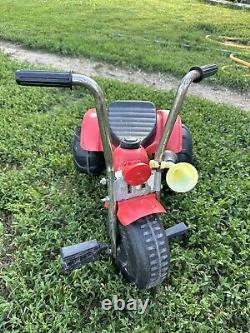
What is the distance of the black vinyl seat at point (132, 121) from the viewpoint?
2.48 m

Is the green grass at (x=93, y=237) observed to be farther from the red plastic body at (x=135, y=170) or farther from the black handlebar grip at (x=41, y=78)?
the black handlebar grip at (x=41, y=78)

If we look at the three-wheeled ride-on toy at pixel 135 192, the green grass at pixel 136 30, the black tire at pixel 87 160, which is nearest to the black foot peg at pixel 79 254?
the three-wheeled ride-on toy at pixel 135 192

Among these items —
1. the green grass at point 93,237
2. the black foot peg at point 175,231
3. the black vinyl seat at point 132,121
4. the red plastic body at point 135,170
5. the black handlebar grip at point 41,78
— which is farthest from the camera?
the black vinyl seat at point 132,121

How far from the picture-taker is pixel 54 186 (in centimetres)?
284

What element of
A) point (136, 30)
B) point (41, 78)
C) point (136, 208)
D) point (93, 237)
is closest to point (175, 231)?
point (136, 208)

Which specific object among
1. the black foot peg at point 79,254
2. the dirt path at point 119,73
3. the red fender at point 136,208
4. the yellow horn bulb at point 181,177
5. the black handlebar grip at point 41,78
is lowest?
the dirt path at point 119,73

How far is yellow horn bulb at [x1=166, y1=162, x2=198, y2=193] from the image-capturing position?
1802 mm

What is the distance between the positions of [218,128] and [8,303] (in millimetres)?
2343

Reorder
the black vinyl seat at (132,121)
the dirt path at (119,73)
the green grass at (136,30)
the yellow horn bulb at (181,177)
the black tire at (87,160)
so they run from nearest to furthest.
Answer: the yellow horn bulb at (181,177) → the black vinyl seat at (132,121) → the black tire at (87,160) → the dirt path at (119,73) → the green grass at (136,30)

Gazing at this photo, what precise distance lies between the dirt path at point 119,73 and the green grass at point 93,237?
0.79 metres

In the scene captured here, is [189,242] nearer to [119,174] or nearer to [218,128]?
[119,174]

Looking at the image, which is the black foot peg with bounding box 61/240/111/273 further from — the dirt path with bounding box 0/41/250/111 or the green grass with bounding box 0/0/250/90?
the green grass with bounding box 0/0/250/90

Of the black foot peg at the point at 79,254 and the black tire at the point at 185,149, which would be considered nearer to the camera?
the black foot peg at the point at 79,254

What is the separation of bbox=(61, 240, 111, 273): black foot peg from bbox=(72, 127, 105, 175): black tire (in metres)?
0.71
